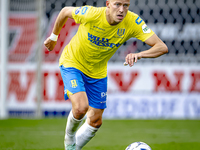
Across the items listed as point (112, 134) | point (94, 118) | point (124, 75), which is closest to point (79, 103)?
point (94, 118)

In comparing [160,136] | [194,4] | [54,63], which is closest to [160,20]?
[194,4]

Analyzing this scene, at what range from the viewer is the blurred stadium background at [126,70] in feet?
26.8

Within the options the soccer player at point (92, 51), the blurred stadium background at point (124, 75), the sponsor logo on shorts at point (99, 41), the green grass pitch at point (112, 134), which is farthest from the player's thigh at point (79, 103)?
the blurred stadium background at point (124, 75)

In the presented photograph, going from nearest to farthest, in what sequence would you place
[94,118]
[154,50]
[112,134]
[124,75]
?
[154,50]
[94,118]
[112,134]
[124,75]

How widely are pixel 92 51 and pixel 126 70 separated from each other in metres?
4.40

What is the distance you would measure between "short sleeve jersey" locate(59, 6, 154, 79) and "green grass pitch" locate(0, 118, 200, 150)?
145 cm

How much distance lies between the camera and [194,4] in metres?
8.60

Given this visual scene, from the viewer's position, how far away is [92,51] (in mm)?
3963

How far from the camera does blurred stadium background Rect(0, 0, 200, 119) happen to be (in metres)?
8.17

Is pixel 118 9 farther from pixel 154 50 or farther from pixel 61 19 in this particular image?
pixel 61 19

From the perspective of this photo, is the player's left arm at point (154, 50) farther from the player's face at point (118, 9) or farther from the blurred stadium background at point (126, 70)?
the blurred stadium background at point (126, 70)

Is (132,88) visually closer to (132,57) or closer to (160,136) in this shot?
(160,136)

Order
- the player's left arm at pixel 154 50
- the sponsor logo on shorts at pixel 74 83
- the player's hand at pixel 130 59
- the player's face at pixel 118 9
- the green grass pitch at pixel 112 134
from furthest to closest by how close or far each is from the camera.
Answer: the green grass pitch at pixel 112 134
the sponsor logo on shorts at pixel 74 83
the player's face at pixel 118 9
the player's left arm at pixel 154 50
the player's hand at pixel 130 59

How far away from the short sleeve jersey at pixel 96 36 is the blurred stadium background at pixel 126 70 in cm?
419
